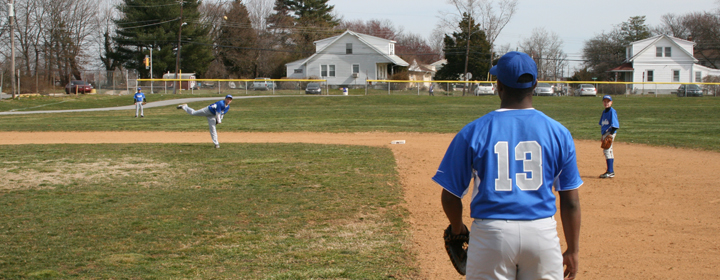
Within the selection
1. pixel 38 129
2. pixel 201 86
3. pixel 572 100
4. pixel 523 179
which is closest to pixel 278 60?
pixel 201 86

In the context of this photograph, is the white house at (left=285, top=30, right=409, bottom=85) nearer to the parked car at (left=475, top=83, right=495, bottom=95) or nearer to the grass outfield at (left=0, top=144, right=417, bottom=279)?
the parked car at (left=475, top=83, right=495, bottom=95)

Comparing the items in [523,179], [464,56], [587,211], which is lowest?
[587,211]

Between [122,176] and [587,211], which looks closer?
[587,211]

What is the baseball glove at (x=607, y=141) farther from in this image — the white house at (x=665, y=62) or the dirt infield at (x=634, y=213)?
the white house at (x=665, y=62)

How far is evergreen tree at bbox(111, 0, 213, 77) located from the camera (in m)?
62.3

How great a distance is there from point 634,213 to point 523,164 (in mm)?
6224

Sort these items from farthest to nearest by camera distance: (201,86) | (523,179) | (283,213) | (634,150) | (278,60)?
(278,60) < (201,86) < (634,150) < (283,213) < (523,179)

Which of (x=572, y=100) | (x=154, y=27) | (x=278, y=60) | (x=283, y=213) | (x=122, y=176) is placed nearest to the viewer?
(x=283, y=213)

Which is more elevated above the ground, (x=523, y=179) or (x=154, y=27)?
(x=154, y=27)

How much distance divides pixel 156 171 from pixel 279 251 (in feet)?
21.0

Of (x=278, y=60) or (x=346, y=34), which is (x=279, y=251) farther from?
(x=278, y=60)

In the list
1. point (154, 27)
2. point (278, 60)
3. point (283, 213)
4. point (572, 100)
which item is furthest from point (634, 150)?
point (278, 60)

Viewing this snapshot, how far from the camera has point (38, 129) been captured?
22.2 meters

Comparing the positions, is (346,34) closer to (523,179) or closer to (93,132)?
(93,132)
